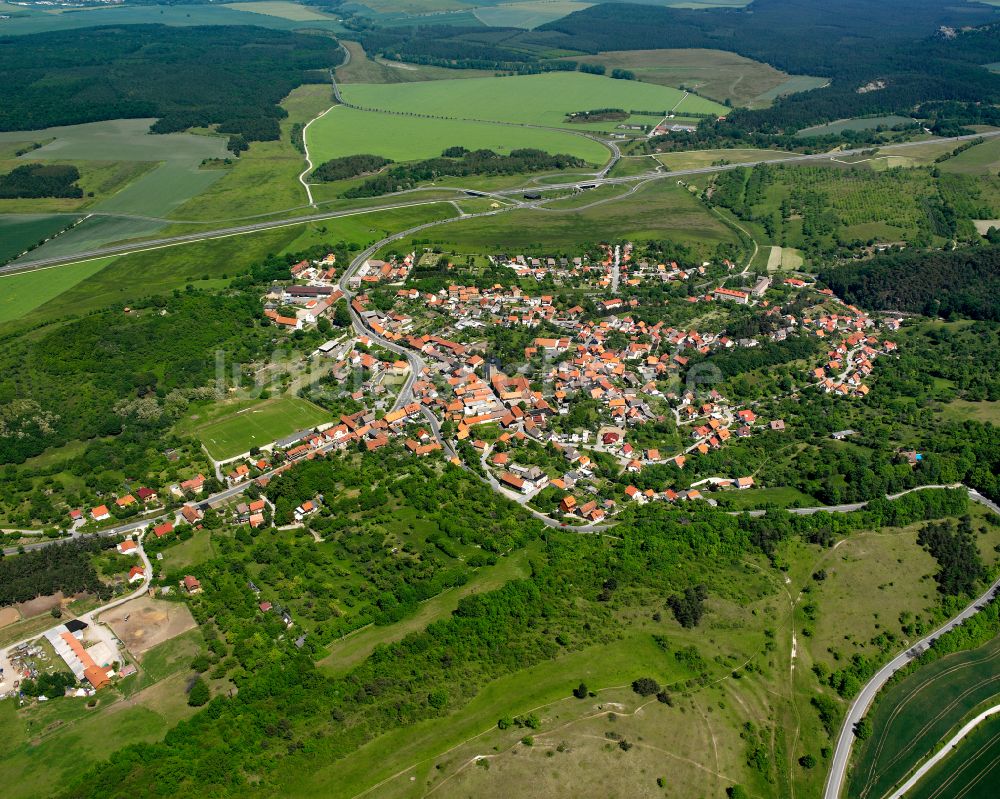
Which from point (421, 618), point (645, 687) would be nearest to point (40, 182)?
point (421, 618)

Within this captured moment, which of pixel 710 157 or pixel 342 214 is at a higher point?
pixel 710 157

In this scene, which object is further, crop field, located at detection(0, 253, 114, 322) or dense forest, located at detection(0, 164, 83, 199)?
dense forest, located at detection(0, 164, 83, 199)

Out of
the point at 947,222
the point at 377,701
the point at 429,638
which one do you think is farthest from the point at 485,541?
the point at 947,222

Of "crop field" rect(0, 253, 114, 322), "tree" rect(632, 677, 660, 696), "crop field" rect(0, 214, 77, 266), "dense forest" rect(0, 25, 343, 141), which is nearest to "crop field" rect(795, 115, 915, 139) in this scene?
"dense forest" rect(0, 25, 343, 141)

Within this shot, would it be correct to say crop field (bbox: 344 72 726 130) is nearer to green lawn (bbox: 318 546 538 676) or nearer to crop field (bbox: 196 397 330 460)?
crop field (bbox: 196 397 330 460)

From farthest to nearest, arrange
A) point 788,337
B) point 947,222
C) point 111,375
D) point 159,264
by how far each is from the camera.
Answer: point 947,222, point 159,264, point 788,337, point 111,375

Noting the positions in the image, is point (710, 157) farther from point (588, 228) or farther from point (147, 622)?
point (147, 622)

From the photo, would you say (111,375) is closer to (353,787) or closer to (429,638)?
(429,638)
